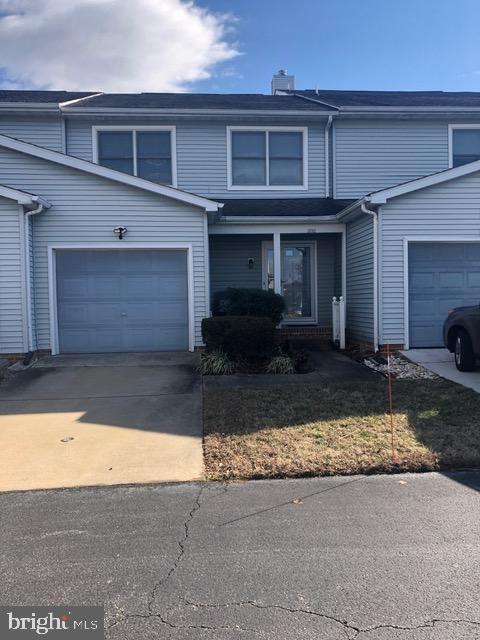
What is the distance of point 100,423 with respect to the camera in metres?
6.92

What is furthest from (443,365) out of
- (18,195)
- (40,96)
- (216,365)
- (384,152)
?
(40,96)

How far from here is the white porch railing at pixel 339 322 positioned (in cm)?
1252

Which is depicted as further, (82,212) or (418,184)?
(82,212)

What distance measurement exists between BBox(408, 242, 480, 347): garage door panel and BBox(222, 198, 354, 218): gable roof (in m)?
2.73

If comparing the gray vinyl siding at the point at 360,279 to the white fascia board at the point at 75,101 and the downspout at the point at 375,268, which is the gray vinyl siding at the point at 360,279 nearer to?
the downspout at the point at 375,268

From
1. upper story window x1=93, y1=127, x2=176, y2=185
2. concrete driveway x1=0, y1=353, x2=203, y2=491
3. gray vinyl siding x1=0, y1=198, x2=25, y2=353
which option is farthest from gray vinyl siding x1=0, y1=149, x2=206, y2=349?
upper story window x1=93, y1=127, x2=176, y2=185

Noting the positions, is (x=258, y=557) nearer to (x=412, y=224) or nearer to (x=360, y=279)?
(x=412, y=224)

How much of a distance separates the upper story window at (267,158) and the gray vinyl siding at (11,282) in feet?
19.2

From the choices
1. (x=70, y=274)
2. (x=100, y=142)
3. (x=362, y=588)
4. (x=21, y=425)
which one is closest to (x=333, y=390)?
(x=21, y=425)

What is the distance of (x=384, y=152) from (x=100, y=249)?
8.22 m

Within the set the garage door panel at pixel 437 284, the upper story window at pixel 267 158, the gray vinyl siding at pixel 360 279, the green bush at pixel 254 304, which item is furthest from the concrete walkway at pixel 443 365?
the upper story window at pixel 267 158

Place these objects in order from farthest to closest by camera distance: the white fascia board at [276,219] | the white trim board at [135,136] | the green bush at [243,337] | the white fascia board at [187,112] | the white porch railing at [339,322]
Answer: the white trim board at [135,136]
the white fascia board at [187,112]
the white fascia board at [276,219]
the white porch railing at [339,322]
the green bush at [243,337]

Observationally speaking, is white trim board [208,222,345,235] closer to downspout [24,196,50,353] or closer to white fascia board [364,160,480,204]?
white fascia board [364,160,480,204]

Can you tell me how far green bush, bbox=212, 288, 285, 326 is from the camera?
36.7 feet
